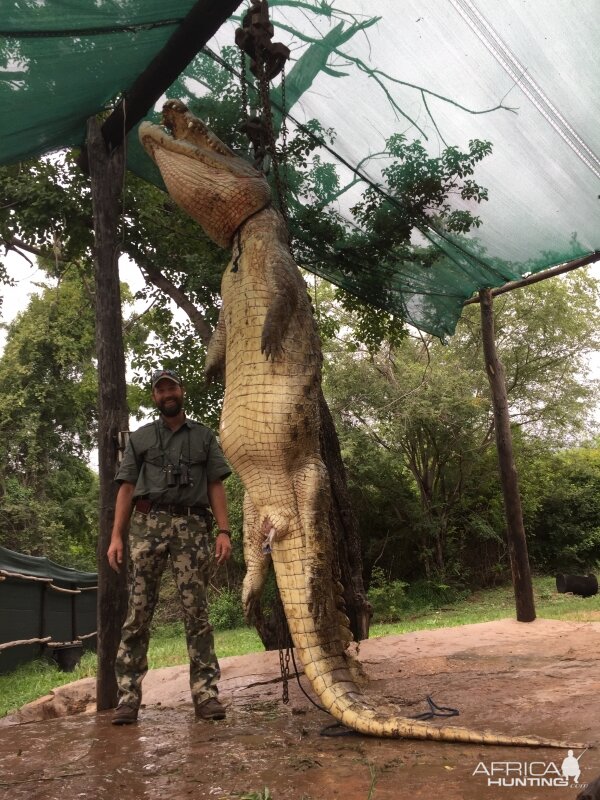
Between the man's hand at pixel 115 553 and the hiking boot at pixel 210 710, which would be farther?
the man's hand at pixel 115 553

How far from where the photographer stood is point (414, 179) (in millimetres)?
5094

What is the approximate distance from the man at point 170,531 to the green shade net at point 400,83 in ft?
6.45

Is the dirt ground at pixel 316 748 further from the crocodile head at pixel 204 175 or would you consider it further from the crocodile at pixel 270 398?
the crocodile head at pixel 204 175

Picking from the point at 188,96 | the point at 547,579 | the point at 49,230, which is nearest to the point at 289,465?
the point at 188,96

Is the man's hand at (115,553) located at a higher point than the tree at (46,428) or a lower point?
lower

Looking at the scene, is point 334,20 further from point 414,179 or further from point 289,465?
point 289,465

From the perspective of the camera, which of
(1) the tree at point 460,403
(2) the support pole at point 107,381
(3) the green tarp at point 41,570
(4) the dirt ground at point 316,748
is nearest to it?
(4) the dirt ground at point 316,748

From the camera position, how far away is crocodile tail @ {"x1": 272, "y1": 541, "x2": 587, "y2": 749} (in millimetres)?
2627

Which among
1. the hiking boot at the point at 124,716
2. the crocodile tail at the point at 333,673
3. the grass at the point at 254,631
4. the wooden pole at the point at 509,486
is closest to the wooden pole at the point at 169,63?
the crocodile tail at the point at 333,673

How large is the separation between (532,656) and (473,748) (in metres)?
2.67

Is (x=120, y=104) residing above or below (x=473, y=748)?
above

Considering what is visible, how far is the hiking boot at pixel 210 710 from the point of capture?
11.1ft

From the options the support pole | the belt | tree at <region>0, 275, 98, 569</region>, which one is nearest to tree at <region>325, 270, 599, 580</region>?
tree at <region>0, 275, 98, 569</region>

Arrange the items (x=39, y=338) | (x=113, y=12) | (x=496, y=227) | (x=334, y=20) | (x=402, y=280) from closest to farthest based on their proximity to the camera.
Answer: (x=113, y=12) → (x=334, y=20) → (x=496, y=227) → (x=402, y=280) → (x=39, y=338)
